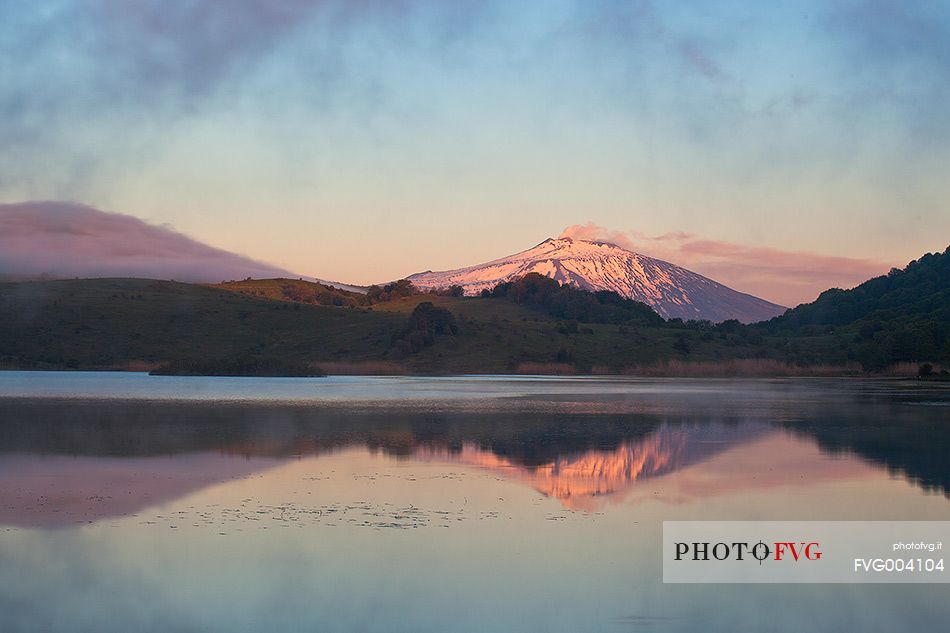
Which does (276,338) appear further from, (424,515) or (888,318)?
(424,515)

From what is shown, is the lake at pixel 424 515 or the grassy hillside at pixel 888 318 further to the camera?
the grassy hillside at pixel 888 318

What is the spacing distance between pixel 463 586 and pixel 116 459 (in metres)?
12.2

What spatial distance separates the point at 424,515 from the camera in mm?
14086

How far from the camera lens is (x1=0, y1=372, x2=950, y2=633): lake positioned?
9445 millimetres

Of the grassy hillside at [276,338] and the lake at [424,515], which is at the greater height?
the grassy hillside at [276,338]

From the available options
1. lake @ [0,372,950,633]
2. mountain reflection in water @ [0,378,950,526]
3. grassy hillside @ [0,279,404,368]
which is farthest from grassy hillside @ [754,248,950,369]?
lake @ [0,372,950,633]

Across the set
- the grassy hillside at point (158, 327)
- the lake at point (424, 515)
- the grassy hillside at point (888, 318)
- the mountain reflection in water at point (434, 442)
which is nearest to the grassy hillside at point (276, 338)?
the grassy hillside at point (158, 327)

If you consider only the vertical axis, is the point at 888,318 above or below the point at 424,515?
above

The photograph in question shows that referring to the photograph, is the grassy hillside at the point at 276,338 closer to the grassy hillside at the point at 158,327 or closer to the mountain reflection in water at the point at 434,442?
the grassy hillside at the point at 158,327

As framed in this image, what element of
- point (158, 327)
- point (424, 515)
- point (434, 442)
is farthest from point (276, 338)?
point (424, 515)

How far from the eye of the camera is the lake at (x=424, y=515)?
31.0 ft

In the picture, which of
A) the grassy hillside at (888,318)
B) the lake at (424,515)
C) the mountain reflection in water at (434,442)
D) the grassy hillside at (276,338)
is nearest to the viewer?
the lake at (424,515)

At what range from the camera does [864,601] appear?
32.9 ft

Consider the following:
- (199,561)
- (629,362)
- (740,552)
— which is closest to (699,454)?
(740,552)
